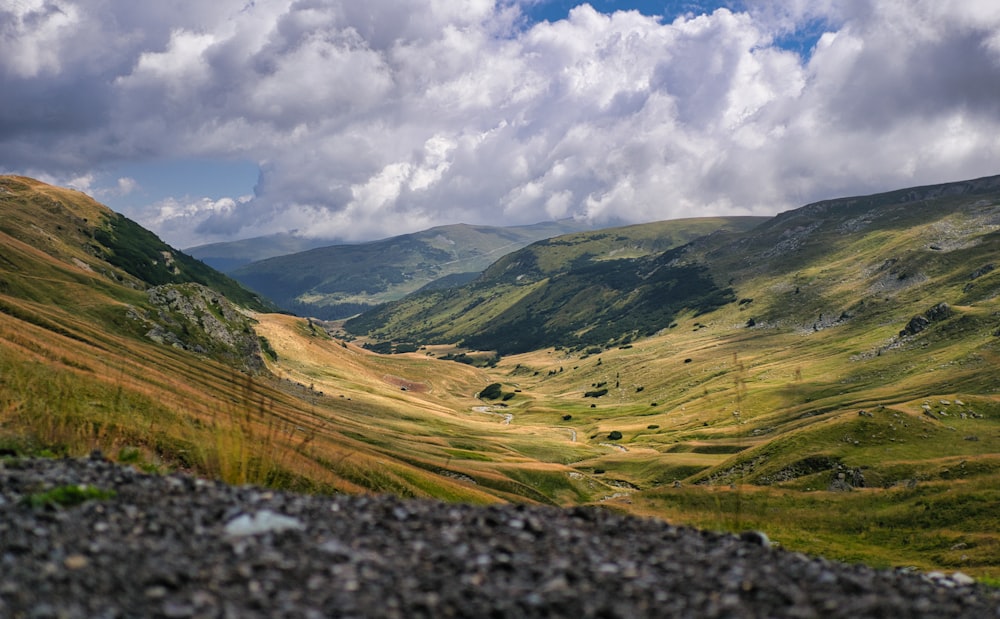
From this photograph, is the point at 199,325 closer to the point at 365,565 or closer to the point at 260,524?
the point at 260,524

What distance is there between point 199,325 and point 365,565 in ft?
374

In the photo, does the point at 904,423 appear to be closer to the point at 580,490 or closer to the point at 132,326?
the point at 580,490

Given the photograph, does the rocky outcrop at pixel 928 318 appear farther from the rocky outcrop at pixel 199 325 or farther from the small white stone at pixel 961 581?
the small white stone at pixel 961 581

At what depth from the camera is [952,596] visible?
10977 mm

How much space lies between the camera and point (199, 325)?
10956cm

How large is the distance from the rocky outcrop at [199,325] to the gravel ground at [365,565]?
86.5m

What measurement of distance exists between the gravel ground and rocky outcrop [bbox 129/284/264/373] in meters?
86.5

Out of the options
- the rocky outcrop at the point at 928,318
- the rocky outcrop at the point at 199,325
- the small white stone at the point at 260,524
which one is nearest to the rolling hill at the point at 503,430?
the rocky outcrop at the point at 199,325

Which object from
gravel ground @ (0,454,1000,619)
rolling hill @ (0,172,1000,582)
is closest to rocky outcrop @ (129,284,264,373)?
rolling hill @ (0,172,1000,582)

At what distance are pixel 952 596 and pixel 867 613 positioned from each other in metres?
3.89

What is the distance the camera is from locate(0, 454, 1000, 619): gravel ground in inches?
311

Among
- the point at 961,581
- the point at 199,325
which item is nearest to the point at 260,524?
the point at 961,581

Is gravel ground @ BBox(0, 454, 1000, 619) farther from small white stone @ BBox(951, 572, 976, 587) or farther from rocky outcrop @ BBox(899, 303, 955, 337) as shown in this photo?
rocky outcrop @ BBox(899, 303, 955, 337)

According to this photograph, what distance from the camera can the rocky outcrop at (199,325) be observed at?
9188 cm
